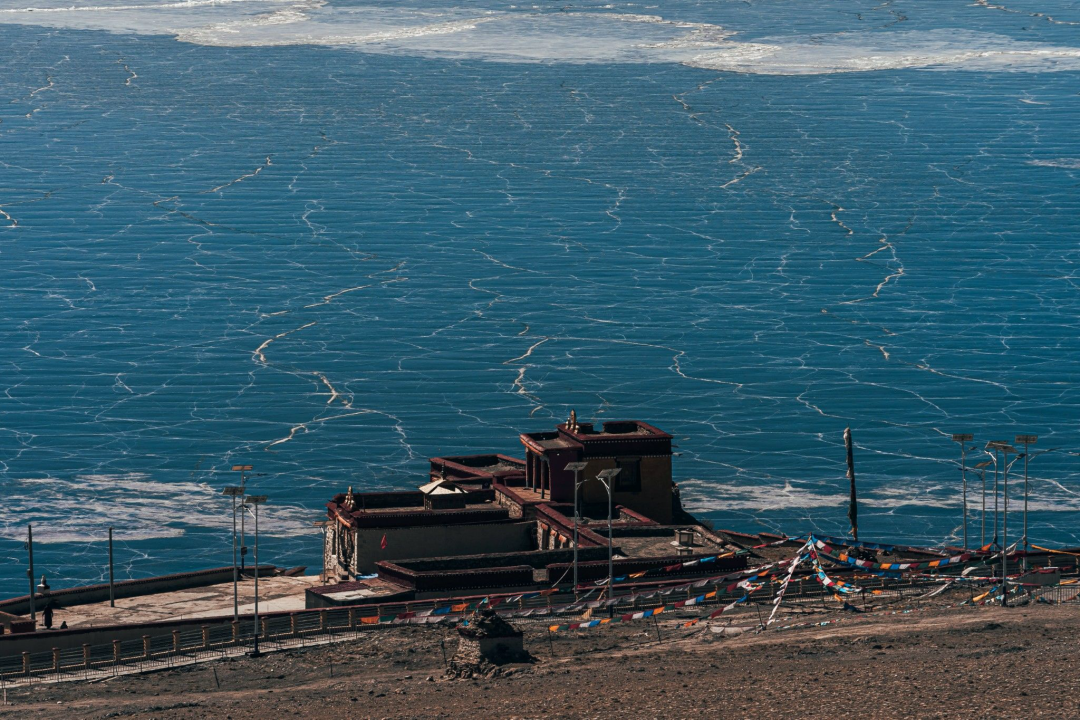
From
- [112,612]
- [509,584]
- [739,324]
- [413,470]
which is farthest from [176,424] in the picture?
[509,584]

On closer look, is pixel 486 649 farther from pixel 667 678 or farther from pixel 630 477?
pixel 630 477

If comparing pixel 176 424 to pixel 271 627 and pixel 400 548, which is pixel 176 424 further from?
pixel 271 627

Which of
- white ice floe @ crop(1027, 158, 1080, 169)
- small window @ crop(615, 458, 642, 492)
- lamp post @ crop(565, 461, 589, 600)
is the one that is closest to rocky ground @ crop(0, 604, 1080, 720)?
lamp post @ crop(565, 461, 589, 600)

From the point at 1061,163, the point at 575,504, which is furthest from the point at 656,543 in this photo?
the point at 1061,163

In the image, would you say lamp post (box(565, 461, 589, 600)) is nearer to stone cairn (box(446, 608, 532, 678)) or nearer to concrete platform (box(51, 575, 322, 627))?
stone cairn (box(446, 608, 532, 678))

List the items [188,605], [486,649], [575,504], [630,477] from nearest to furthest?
[486,649], [575,504], [188,605], [630,477]
